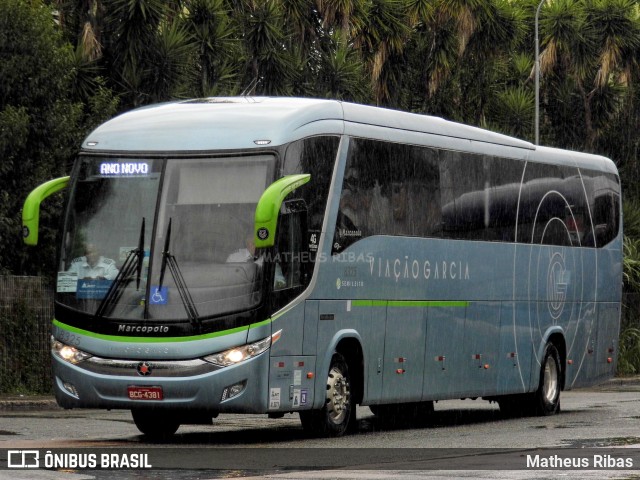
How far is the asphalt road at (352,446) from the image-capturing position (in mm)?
12039

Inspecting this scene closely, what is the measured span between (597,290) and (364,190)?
293 inches

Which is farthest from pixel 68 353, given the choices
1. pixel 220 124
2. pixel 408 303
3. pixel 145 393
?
pixel 408 303

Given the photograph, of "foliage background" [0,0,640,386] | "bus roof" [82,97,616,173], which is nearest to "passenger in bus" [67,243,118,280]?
"bus roof" [82,97,616,173]

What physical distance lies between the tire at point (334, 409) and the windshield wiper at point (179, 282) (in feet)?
6.47

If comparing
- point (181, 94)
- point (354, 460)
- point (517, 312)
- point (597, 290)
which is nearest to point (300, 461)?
point (354, 460)

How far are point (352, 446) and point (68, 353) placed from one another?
2.96 m

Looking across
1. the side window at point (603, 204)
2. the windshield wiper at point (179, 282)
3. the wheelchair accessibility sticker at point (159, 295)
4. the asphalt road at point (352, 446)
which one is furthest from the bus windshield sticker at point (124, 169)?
the side window at point (603, 204)

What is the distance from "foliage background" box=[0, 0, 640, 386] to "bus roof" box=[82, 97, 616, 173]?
6.84 meters

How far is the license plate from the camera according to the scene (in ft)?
47.9

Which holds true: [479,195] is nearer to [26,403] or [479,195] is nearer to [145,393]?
[145,393]

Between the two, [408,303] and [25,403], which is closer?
[408,303]

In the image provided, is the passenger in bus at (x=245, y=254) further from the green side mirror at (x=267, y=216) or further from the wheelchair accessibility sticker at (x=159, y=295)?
the wheelchair accessibility sticker at (x=159, y=295)

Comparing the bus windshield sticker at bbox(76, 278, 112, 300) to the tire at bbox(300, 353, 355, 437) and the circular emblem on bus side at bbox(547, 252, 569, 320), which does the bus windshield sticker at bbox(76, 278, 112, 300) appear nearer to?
the tire at bbox(300, 353, 355, 437)

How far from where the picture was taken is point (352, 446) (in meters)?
15.0
